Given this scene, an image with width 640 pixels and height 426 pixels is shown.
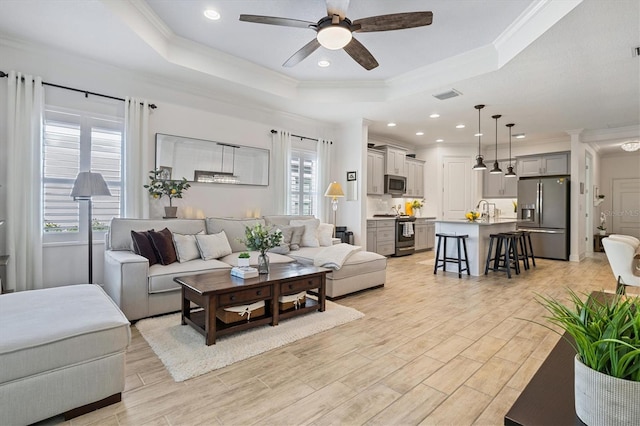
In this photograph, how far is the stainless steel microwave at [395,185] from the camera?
7637 millimetres

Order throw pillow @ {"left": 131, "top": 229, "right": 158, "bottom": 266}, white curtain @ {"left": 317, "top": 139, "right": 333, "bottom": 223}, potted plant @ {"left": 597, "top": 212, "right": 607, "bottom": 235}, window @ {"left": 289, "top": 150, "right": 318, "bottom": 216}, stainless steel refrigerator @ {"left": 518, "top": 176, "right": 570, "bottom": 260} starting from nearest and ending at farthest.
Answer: throw pillow @ {"left": 131, "top": 229, "right": 158, "bottom": 266}, window @ {"left": 289, "top": 150, "right": 318, "bottom": 216}, white curtain @ {"left": 317, "top": 139, "right": 333, "bottom": 223}, stainless steel refrigerator @ {"left": 518, "top": 176, "right": 570, "bottom": 260}, potted plant @ {"left": 597, "top": 212, "right": 607, "bottom": 235}

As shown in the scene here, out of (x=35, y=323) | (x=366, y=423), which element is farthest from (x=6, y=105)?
(x=366, y=423)

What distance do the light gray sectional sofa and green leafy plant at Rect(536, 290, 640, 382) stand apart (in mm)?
3082

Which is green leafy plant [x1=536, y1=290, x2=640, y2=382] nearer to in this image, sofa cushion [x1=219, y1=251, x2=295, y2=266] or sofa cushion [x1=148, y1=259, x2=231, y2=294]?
sofa cushion [x1=148, y1=259, x2=231, y2=294]

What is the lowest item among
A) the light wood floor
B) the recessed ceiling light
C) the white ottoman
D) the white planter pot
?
the light wood floor

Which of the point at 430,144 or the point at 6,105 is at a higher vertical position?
the point at 430,144

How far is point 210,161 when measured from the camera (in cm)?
498

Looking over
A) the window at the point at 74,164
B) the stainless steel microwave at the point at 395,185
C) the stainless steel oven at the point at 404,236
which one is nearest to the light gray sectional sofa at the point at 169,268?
the window at the point at 74,164

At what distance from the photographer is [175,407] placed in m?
1.84

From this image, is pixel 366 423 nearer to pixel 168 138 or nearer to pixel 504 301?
pixel 504 301

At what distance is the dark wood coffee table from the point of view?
264 cm

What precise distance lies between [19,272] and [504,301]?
5584mm

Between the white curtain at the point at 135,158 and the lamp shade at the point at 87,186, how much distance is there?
2.18 feet

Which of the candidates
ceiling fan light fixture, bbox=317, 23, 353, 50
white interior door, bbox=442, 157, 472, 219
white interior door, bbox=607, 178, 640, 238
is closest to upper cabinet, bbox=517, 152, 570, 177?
white interior door, bbox=442, 157, 472, 219
